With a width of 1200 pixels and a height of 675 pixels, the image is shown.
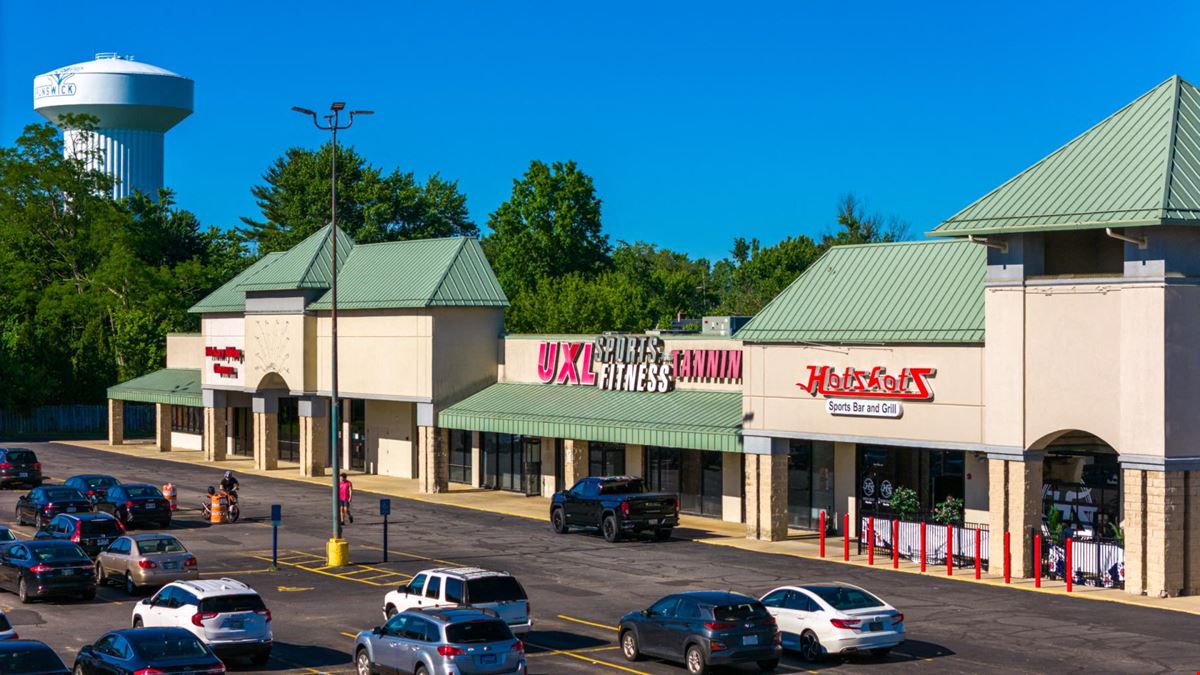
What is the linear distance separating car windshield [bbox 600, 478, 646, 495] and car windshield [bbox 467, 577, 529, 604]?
1924cm

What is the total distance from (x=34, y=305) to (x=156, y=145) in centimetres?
8611

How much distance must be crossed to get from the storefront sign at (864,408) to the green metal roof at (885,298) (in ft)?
6.09

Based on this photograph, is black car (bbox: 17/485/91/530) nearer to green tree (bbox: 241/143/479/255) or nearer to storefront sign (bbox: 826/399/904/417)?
storefront sign (bbox: 826/399/904/417)

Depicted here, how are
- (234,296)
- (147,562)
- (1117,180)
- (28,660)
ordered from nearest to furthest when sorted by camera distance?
(28,660)
(147,562)
(1117,180)
(234,296)

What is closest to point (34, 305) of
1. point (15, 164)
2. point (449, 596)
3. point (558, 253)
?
point (15, 164)

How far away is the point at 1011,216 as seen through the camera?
40.2 m

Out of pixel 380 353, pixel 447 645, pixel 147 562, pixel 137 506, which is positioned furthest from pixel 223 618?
pixel 380 353

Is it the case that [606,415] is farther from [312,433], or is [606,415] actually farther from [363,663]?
[363,663]

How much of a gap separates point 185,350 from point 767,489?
52.9 m

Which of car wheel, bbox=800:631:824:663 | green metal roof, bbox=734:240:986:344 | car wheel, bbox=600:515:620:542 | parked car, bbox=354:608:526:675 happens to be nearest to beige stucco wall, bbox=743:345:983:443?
green metal roof, bbox=734:240:986:344

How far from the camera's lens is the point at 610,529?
47688 millimetres

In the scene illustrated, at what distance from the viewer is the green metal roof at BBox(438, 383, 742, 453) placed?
5069cm

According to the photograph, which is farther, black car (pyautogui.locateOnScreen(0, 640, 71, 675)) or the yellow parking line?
the yellow parking line

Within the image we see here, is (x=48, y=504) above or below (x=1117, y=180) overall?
below
